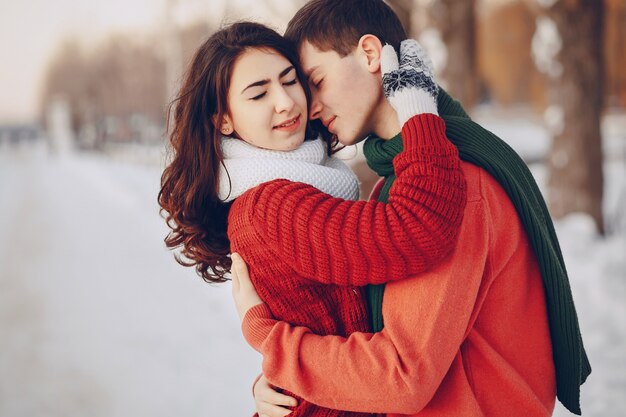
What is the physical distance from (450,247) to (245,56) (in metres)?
0.89

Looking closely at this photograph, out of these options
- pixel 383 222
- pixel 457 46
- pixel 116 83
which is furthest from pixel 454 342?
pixel 116 83

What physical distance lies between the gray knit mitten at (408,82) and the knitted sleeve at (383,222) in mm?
60

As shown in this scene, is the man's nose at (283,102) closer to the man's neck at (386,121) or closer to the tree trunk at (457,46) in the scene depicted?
the man's neck at (386,121)

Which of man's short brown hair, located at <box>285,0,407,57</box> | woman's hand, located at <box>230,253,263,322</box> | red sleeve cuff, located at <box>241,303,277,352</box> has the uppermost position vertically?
man's short brown hair, located at <box>285,0,407,57</box>

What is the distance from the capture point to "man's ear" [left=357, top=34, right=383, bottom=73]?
5.79 ft

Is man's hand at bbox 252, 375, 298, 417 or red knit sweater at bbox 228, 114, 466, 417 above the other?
red knit sweater at bbox 228, 114, 466, 417

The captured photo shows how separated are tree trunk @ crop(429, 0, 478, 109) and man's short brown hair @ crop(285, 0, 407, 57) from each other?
21.3 feet

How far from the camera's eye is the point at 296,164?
178 centimetres

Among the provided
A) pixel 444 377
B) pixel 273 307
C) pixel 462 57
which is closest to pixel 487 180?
pixel 444 377

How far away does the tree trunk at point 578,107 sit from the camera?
713 centimetres

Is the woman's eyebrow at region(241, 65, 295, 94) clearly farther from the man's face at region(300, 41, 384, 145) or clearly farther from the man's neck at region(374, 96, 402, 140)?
the man's neck at region(374, 96, 402, 140)

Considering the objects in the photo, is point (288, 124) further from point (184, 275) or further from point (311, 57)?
point (184, 275)

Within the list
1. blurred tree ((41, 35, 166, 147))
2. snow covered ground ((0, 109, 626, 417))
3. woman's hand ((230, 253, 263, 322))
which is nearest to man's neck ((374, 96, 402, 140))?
woman's hand ((230, 253, 263, 322))

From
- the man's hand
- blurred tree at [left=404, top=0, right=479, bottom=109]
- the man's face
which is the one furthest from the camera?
blurred tree at [left=404, top=0, right=479, bottom=109]
